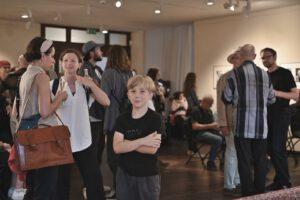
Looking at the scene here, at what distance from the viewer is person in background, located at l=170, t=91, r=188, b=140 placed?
29.5 ft

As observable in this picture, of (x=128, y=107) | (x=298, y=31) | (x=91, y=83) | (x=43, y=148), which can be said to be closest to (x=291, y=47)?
(x=298, y=31)

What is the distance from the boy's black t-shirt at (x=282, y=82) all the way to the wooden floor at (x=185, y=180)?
108cm

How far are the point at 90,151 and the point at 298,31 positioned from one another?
5642 millimetres

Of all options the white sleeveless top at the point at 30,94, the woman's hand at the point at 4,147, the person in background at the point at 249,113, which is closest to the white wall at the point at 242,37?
the person in background at the point at 249,113

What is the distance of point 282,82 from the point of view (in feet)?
14.6

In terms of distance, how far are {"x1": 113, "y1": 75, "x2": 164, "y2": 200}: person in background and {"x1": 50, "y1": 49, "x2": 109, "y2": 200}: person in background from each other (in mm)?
532

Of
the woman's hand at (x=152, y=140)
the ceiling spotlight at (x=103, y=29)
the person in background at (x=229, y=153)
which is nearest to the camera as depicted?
the woman's hand at (x=152, y=140)

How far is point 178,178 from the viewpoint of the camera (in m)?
5.52

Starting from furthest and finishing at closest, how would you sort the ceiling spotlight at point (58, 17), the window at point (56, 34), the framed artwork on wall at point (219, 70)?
the window at point (56, 34) < the framed artwork on wall at point (219, 70) < the ceiling spotlight at point (58, 17)

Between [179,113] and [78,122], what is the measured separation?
238 inches

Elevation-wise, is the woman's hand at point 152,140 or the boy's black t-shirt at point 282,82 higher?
the boy's black t-shirt at point 282,82

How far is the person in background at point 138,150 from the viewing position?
8.52ft

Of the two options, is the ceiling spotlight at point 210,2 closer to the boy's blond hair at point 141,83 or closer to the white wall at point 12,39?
the white wall at point 12,39

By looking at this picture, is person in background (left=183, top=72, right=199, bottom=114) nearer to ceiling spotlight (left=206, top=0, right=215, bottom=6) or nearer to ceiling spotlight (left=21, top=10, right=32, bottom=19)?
ceiling spotlight (left=206, top=0, right=215, bottom=6)
